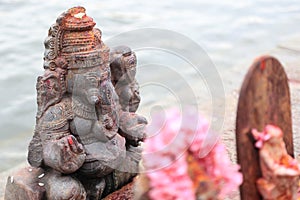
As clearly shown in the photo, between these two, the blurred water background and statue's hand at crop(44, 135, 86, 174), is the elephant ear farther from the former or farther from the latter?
the blurred water background

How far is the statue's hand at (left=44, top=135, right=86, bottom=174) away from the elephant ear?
6.3 inches

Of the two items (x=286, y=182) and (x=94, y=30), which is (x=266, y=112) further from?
(x=94, y=30)

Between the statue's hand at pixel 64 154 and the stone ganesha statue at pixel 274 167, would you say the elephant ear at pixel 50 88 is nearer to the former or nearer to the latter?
the statue's hand at pixel 64 154

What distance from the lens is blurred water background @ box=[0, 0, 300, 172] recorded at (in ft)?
16.1

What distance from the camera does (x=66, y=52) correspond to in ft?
8.57

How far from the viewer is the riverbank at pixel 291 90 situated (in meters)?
3.55

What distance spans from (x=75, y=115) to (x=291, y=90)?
2.20m

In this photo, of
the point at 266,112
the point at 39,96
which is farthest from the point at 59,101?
the point at 266,112

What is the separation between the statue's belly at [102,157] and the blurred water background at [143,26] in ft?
4.97

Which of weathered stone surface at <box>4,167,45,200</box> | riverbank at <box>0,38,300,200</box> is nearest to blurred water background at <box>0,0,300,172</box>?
riverbank at <box>0,38,300,200</box>

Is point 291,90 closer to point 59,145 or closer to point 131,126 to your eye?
point 131,126

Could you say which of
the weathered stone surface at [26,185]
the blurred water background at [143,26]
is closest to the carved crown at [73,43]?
the weathered stone surface at [26,185]

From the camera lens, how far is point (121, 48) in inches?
115

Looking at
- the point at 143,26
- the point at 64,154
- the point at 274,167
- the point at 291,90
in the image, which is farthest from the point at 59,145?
the point at 143,26
